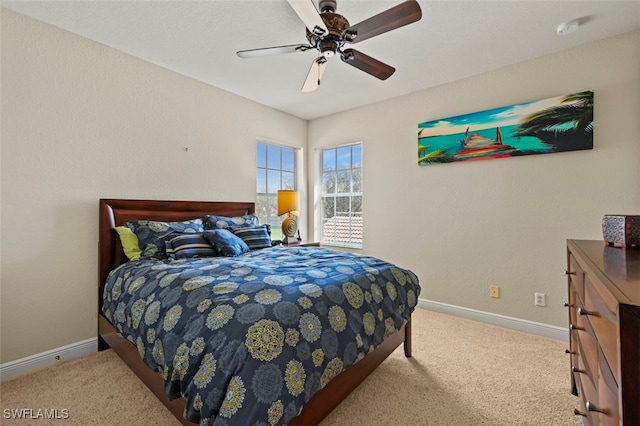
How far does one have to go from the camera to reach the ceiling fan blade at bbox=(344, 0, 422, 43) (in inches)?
61.6

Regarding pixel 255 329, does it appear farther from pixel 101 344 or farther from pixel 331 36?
pixel 101 344

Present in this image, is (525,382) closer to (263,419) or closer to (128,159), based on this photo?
(263,419)

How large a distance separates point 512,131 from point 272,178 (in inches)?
114

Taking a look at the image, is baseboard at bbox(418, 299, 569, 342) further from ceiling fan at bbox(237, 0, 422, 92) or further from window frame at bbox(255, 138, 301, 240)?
ceiling fan at bbox(237, 0, 422, 92)

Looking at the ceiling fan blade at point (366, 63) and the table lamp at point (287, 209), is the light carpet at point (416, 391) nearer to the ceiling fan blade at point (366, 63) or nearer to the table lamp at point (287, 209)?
the table lamp at point (287, 209)

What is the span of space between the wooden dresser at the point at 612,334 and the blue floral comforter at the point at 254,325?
93 centimetres

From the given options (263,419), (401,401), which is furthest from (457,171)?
(263,419)

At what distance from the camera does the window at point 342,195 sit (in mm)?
4109

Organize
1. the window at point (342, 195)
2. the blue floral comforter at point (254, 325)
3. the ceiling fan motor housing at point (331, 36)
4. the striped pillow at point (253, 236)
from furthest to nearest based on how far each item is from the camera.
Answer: the window at point (342, 195) < the striped pillow at point (253, 236) < the ceiling fan motor housing at point (331, 36) < the blue floral comforter at point (254, 325)

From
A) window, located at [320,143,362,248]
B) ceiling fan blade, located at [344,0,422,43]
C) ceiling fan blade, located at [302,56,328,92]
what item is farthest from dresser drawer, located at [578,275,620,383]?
window, located at [320,143,362,248]

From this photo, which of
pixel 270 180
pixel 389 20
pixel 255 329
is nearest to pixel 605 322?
pixel 255 329

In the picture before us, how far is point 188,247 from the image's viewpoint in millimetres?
2406

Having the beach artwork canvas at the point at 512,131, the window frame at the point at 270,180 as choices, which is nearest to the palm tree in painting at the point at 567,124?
the beach artwork canvas at the point at 512,131

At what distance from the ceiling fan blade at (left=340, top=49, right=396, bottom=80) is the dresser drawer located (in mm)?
1815
